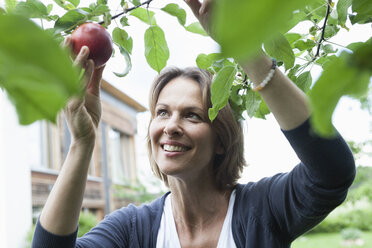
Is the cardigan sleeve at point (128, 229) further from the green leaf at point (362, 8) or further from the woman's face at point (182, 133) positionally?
the green leaf at point (362, 8)

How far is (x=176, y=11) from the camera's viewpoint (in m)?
0.78

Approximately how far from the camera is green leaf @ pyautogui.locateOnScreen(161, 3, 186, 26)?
77 cm

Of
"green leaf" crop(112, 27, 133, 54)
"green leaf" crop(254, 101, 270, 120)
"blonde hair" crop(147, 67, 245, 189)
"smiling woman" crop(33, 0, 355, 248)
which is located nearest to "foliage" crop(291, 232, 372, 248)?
"blonde hair" crop(147, 67, 245, 189)

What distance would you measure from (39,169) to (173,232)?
6848mm

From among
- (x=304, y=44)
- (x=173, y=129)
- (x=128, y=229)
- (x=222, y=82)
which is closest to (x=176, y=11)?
(x=222, y=82)

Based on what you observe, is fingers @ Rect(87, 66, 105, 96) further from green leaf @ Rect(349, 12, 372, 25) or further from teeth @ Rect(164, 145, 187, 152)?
green leaf @ Rect(349, 12, 372, 25)

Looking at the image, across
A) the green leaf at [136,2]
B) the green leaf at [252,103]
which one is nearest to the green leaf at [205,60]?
the green leaf at [252,103]

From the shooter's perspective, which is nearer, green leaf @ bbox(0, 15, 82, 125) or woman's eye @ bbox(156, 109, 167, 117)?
green leaf @ bbox(0, 15, 82, 125)

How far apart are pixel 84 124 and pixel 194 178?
1.96 feet

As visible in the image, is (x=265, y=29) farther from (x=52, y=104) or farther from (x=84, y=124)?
(x=84, y=124)

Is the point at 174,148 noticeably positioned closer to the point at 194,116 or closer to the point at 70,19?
the point at 194,116

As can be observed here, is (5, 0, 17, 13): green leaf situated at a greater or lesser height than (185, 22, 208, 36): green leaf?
greater

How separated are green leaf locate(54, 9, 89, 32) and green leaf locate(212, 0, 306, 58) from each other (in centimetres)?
A: 59

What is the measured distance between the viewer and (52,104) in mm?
152
